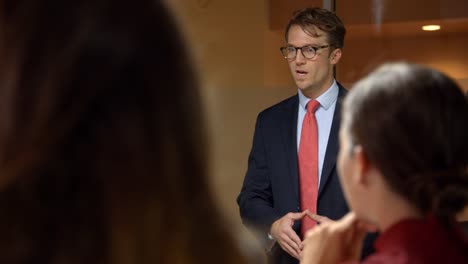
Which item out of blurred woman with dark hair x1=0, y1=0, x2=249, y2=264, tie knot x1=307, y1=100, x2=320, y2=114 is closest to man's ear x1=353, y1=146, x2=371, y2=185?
blurred woman with dark hair x1=0, y1=0, x2=249, y2=264

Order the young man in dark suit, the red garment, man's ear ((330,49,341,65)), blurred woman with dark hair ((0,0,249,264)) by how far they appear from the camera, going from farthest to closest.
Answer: man's ear ((330,49,341,65))
the young man in dark suit
the red garment
blurred woman with dark hair ((0,0,249,264))

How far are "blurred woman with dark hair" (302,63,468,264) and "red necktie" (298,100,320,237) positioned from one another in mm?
1436

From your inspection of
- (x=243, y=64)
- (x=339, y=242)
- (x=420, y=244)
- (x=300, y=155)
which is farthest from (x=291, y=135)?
(x=420, y=244)

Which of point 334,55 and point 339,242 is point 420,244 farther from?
point 334,55

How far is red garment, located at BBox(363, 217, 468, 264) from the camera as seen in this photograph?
1.30 m

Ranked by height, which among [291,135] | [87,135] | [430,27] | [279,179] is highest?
[87,135]

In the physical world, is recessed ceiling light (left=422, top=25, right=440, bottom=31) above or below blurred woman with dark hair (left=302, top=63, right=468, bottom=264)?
above

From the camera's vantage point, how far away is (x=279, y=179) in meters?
2.90

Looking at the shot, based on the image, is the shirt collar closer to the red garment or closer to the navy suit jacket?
the navy suit jacket

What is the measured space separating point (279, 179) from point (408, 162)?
1.56 meters

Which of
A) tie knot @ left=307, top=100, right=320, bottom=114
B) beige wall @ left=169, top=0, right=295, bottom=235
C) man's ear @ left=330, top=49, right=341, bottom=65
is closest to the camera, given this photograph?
tie knot @ left=307, top=100, right=320, bottom=114

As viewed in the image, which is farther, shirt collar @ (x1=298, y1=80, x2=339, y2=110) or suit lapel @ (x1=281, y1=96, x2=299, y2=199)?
shirt collar @ (x1=298, y1=80, x2=339, y2=110)

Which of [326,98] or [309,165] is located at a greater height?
[326,98]

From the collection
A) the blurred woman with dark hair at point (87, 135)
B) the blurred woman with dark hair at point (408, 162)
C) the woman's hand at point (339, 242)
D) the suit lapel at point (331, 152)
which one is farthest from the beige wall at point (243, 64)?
the blurred woman with dark hair at point (87, 135)
